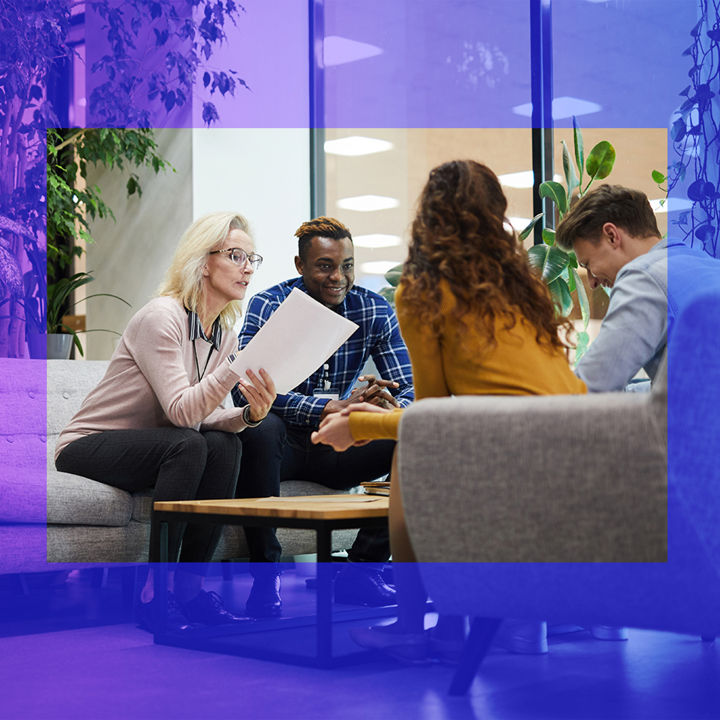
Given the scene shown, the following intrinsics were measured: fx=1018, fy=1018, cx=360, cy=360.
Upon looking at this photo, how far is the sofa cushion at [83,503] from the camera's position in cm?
253

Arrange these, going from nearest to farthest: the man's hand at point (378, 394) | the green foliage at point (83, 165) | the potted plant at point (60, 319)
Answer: the man's hand at point (378, 394), the potted plant at point (60, 319), the green foliage at point (83, 165)

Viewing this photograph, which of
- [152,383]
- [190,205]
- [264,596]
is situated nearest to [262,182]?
[190,205]

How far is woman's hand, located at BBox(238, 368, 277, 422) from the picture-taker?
2.44 meters

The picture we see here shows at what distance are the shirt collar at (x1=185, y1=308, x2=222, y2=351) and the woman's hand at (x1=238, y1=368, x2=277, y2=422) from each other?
312 mm

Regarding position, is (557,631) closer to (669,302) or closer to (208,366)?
(669,302)

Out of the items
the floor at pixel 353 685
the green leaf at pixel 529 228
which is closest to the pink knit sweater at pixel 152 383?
the floor at pixel 353 685

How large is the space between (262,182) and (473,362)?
11.6 feet

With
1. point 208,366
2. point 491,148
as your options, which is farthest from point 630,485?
point 491,148

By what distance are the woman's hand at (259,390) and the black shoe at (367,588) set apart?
536 millimetres

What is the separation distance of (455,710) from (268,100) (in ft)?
13.0

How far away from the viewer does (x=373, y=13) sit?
4949mm

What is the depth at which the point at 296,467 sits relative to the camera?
2.95 m

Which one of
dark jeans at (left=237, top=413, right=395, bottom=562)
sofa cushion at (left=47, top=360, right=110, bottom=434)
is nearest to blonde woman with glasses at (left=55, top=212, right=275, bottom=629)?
dark jeans at (left=237, top=413, right=395, bottom=562)

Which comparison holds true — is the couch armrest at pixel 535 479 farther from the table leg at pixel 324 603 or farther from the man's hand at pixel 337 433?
the table leg at pixel 324 603
